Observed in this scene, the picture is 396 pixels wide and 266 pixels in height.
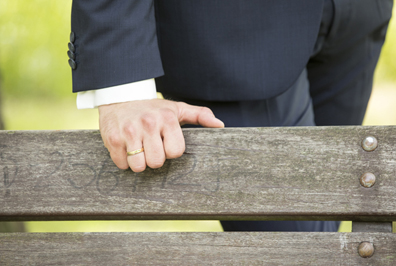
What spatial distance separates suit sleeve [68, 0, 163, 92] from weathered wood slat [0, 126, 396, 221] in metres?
0.15

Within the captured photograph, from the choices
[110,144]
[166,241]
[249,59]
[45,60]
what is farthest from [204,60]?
[45,60]

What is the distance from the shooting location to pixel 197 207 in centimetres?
78

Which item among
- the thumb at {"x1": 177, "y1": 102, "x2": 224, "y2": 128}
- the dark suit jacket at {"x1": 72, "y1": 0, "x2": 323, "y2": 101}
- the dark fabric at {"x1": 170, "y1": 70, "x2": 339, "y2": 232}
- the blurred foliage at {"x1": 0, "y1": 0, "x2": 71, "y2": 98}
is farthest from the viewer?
the blurred foliage at {"x1": 0, "y1": 0, "x2": 71, "y2": 98}

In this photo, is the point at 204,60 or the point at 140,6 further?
the point at 204,60

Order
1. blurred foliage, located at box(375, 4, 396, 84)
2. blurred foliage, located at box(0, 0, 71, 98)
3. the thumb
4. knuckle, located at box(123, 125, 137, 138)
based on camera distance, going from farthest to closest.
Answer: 1. blurred foliage, located at box(375, 4, 396, 84)
2. blurred foliage, located at box(0, 0, 71, 98)
3. the thumb
4. knuckle, located at box(123, 125, 137, 138)

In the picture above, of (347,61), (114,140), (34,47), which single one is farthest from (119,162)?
(34,47)

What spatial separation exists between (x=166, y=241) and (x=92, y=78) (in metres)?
0.41

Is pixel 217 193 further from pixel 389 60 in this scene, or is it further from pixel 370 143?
pixel 389 60

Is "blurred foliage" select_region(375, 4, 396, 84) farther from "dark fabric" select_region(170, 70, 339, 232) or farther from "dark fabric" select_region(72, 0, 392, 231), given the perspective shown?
"dark fabric" select_region(170, 70, 339, 232)

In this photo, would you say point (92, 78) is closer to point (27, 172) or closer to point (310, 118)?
point (27, 172)

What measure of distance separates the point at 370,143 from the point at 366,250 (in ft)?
0.78

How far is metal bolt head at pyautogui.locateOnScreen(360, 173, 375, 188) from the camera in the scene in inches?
29.4

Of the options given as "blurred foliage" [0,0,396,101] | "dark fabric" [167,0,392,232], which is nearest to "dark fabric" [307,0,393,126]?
"dark fabric" [167,0,392,232]

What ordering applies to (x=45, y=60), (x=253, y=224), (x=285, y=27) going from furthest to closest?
1. (x=45, y=60)
2. (x=253, y=224)
3. (x=285, y=27)
